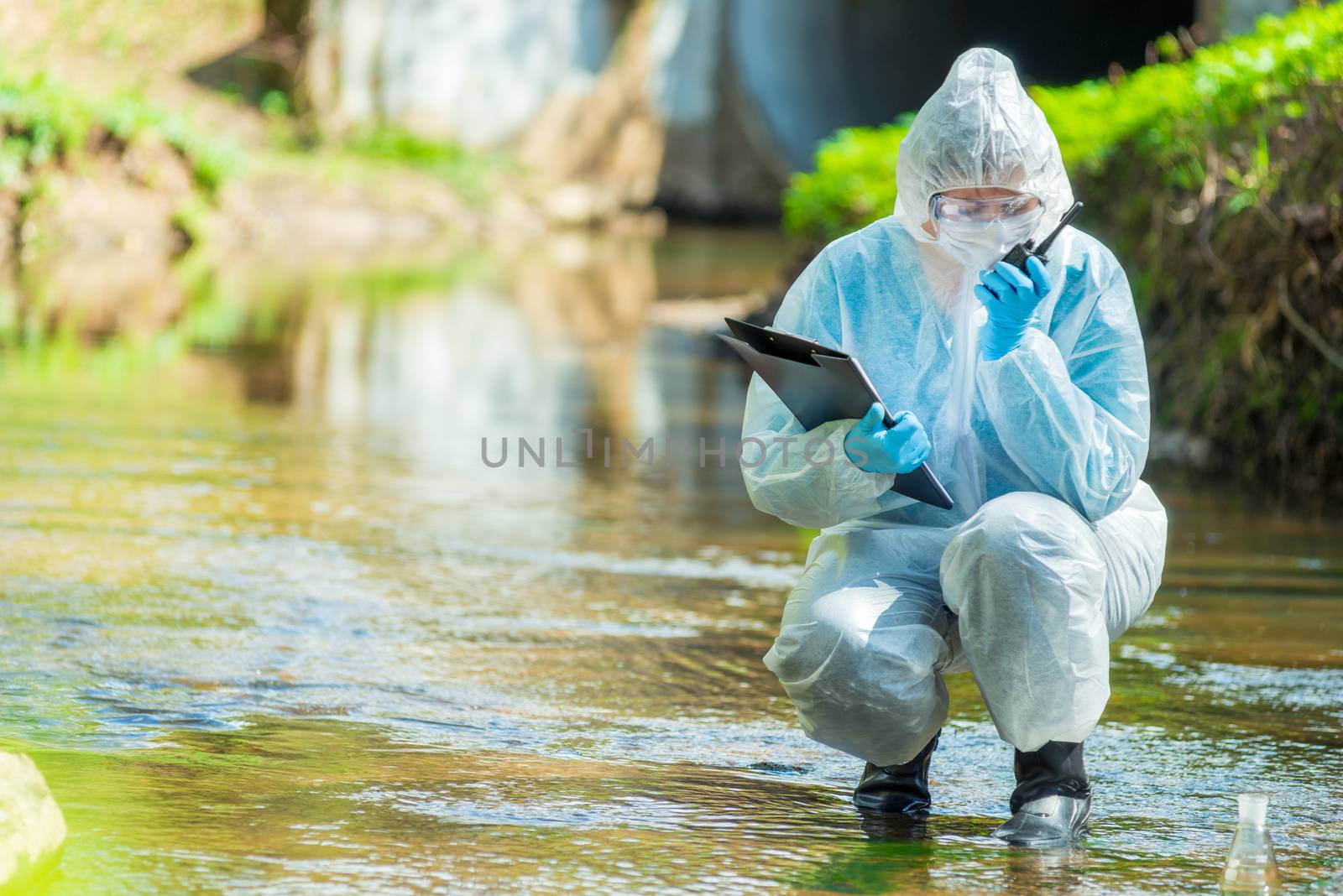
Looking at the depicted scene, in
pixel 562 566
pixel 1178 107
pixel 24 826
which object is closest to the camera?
pixel 24 826

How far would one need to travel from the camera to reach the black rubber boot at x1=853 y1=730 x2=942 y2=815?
11.3 feet

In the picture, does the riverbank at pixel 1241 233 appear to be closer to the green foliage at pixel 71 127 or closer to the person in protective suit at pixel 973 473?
the person in protective suit at pixel 973 473

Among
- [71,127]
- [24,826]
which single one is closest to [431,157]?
[71,127]

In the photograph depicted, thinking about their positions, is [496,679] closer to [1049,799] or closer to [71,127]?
[1049,799]

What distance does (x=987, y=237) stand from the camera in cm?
334

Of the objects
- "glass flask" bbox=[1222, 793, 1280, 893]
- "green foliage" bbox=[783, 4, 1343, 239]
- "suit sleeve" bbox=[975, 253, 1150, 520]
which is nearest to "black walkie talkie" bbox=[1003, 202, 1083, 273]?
"suit sleeve" bbox=[975, 253, 1150, 520]

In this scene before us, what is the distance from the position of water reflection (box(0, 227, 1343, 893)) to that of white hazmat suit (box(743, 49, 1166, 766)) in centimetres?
29

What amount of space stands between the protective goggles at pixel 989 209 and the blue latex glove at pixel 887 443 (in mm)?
384

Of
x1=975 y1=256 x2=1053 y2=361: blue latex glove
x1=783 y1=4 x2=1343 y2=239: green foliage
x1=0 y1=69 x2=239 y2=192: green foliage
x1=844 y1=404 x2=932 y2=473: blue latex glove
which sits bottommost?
x1=844 y1=404 x2=932 y2=473: blue latex glove

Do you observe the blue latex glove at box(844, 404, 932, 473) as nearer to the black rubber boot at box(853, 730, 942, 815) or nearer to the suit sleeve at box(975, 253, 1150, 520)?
the suit sleeve at box(975, 253, 1150, 520)

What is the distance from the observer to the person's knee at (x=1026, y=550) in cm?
318

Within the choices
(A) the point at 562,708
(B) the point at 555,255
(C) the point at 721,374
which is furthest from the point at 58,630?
(B) the point at 555,255

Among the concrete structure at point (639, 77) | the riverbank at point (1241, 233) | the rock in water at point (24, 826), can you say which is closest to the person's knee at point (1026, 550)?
the rock in water at point (24, 826)

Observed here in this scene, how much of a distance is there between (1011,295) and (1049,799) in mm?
915
